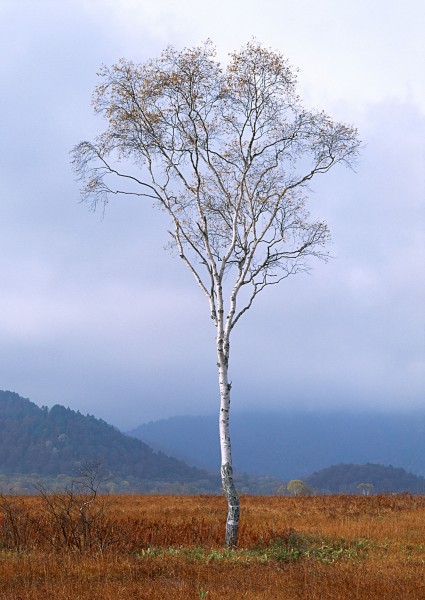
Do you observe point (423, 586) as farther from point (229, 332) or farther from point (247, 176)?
point (247, 176)

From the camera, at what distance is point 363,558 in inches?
632

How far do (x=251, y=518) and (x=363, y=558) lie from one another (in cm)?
896

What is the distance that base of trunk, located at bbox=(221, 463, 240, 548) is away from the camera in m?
17.8

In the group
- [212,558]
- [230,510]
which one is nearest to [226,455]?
[230,510]

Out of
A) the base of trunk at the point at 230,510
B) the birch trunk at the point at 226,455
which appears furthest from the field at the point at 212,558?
the birch trunk at the point at 226,455

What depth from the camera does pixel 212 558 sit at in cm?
1480

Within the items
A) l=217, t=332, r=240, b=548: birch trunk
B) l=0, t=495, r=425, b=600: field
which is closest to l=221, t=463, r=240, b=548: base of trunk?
l=217, t=332, r=240, b=548: birch trunk

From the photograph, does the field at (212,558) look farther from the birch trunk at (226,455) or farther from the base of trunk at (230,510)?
the birch trunk at (226,455)

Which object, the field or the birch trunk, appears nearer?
the field

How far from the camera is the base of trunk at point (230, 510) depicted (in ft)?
58.5

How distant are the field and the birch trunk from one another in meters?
0.56

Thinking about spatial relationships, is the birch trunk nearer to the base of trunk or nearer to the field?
the base of trunk

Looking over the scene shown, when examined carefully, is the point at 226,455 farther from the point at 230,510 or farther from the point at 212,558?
the point at 212,558

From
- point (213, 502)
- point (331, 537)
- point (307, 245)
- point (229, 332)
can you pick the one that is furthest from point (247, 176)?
point (213, 502)
